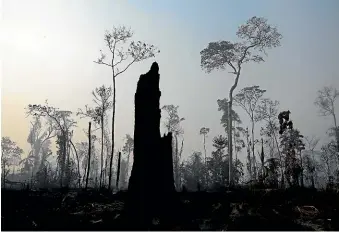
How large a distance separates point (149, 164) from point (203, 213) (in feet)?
10.2

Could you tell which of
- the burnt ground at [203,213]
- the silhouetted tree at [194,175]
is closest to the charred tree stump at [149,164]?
the burnt ground at [203,213]

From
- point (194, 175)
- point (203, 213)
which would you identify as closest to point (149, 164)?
point (203, 213)

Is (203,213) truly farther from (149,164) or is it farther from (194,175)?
(194,175)

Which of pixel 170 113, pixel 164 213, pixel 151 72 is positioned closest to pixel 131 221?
pixel 164 213

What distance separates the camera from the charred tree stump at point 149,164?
952 centimetres

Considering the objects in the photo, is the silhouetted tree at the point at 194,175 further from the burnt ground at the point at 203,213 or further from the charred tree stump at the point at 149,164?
the charred tree stump at the point at 149,164

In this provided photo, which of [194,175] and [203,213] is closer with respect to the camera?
[203,213]

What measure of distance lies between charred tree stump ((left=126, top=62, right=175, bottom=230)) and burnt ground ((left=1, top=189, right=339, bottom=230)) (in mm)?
430

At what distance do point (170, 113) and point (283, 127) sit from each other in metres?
29.8

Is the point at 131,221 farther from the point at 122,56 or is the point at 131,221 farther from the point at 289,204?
the point at 122,56

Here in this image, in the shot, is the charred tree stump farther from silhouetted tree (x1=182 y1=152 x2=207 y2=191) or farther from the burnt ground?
silhouetted tree (x1=182 y1=152 x2=207 y2=191)

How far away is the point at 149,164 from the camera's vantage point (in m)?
10.1

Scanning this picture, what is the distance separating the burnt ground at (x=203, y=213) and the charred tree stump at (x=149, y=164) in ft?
1.41

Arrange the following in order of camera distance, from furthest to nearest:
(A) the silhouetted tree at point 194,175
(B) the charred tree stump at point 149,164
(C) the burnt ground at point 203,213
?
(A) the silhouetted tree at point 194,175, (B) the charred tree stump at point 149,164, (C) the burnt ground at point 203,213
